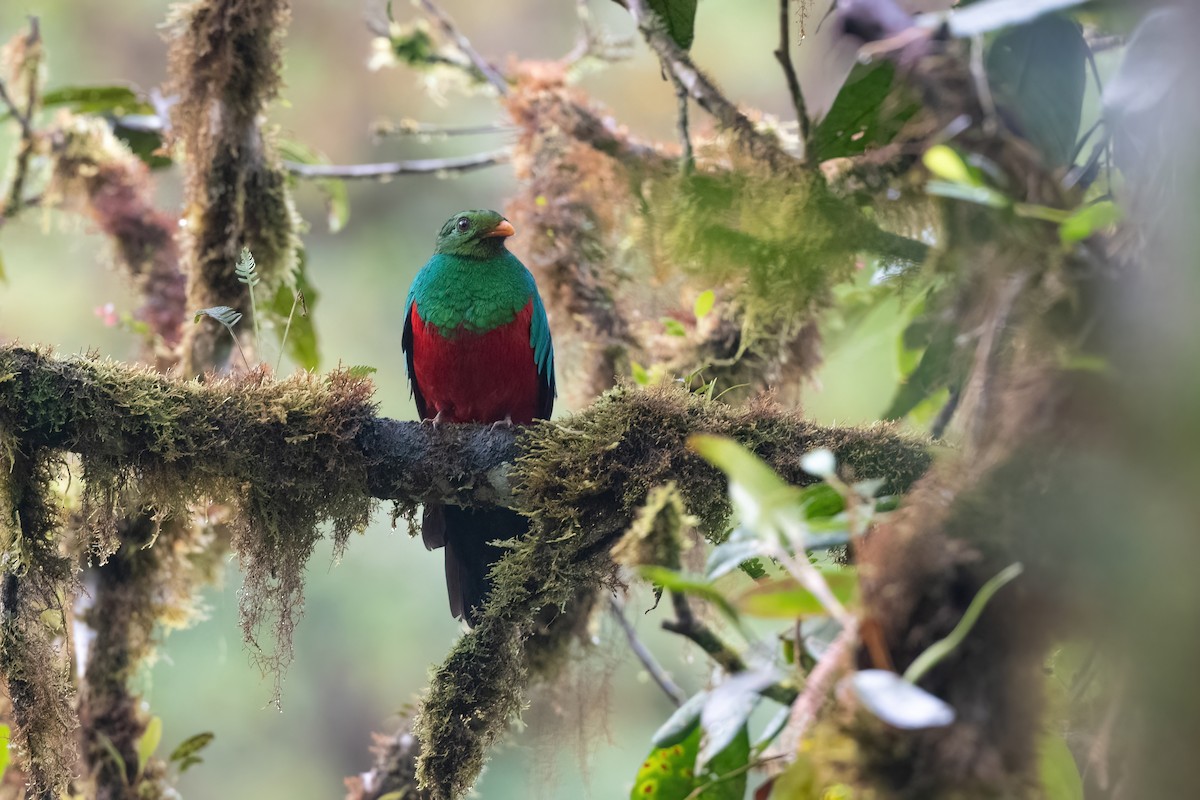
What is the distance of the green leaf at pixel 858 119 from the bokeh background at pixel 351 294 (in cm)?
671

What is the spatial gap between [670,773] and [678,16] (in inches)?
81.2

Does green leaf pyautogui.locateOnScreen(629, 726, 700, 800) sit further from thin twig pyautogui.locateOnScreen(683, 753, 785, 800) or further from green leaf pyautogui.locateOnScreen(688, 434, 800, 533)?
green leaf pyautogui.locateOnScreen(688, 434, 800, 533)

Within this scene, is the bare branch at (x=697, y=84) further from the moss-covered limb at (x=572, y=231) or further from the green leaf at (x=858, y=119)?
the moss-covered limb at (x=572, y=231)

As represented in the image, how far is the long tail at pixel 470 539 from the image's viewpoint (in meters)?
3.22

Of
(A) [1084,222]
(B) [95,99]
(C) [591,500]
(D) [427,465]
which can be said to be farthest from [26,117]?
(A) [1084,222]

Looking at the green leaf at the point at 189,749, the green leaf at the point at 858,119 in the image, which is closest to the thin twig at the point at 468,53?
the green leaf at the point at 858,119

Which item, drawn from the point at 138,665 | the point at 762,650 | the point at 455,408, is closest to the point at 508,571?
the point at 762,650

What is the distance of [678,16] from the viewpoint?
2887mm

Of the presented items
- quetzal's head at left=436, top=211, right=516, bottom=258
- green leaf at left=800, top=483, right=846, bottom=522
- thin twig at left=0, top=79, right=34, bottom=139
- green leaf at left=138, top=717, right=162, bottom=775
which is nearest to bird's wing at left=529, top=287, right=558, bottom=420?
quetzal's head at left=436, top=211, right=516, bottom=258

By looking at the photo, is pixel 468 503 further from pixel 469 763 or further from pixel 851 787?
pixel 851 787

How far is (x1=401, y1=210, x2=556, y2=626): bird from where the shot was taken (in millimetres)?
3766

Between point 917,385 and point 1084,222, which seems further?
point 917,385

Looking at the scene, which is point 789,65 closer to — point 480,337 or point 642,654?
point 480,337

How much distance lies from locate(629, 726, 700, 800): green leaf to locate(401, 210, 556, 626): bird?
1895 mm
